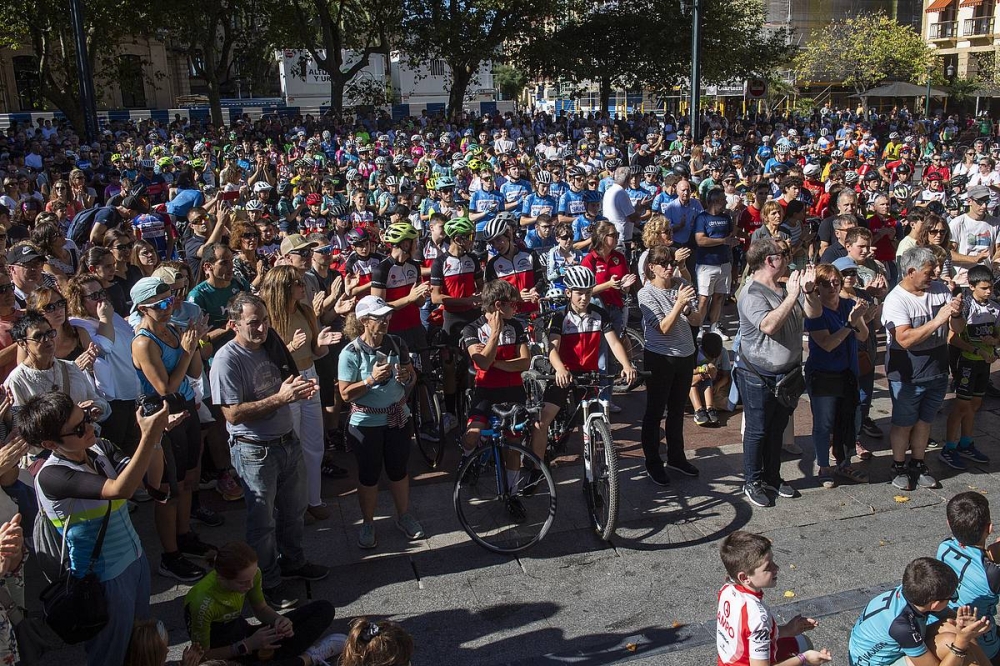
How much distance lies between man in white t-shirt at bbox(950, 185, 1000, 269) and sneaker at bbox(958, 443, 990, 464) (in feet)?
10.7

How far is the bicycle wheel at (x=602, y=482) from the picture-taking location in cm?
545

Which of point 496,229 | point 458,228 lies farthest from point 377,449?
point 496,229

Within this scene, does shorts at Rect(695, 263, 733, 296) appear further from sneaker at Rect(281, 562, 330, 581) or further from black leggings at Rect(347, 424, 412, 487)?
sneaker at Rect(281, 562, 330, 581)

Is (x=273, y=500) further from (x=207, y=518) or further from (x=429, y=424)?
(x=429, y=424)

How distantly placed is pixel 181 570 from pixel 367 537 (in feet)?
3.78

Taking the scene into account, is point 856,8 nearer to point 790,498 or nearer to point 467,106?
point 467,106

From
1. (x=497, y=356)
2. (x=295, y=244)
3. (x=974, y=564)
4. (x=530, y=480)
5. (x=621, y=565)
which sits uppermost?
(x=295, y=244)

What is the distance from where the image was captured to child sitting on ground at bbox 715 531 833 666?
3521mm

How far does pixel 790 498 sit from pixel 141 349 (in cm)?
452

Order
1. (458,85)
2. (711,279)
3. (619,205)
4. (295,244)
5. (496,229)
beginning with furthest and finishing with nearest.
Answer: (458,85)
(619,205)
(711,279)
(496,229)
(295,244)

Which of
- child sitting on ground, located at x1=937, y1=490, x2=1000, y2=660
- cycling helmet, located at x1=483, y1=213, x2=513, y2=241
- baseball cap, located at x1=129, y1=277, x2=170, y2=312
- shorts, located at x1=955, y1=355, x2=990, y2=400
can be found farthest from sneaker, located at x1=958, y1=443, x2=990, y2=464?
baseball cap, located at x1=129, y1=277, x2=170, y2=312

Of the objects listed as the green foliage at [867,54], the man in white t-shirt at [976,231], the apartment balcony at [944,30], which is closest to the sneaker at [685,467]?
the man in white t-shirt at [976,231]

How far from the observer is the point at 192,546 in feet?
17.9

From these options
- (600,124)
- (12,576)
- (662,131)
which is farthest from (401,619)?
(600,124)
